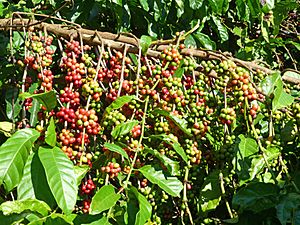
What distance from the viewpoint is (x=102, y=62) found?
166 centimetres

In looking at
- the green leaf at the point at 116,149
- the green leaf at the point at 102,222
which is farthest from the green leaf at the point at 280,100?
the green leaf at the point at 102,222

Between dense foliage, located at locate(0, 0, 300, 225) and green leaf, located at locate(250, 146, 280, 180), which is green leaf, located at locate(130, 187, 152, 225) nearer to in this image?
dense foliage, located at locate(0, 0, 300, 225)

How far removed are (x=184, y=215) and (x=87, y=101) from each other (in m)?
0.50

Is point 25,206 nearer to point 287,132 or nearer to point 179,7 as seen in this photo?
point 287,132

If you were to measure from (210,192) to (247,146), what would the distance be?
189 millimetres

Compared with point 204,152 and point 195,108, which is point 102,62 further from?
point 204,152

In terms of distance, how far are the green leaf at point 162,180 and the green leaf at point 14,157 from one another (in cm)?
30

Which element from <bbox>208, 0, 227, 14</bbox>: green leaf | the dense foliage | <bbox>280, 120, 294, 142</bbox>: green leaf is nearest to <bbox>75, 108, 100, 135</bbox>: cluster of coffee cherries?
the dense foliage

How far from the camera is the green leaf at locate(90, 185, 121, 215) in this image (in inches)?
50.9

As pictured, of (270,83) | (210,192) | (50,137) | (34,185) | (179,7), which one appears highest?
(179,7)

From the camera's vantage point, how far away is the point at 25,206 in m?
1.25

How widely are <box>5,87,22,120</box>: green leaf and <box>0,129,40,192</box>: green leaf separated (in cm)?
40

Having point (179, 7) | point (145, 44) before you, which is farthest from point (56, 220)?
point (179, 7)

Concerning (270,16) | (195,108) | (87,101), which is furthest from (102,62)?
(270,16)
